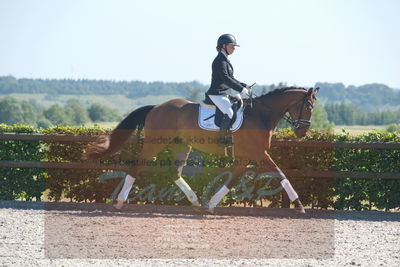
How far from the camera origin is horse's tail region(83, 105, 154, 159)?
11.3 meters

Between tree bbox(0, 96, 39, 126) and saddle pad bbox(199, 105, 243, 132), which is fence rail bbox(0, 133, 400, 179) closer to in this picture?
saddle pad bbox(199, 105, 243, 132)

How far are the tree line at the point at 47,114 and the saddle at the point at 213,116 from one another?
A: 80.0 metres

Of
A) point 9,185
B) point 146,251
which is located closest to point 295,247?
point 146,251

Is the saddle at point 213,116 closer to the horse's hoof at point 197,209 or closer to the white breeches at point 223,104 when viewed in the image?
the white breeches at point 223,104

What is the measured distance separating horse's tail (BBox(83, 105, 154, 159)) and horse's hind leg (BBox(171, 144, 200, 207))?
0.83m

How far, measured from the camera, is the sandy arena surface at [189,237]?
299 inches

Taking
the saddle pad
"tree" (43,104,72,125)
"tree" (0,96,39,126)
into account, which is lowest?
"tree" (43,104,72,125)

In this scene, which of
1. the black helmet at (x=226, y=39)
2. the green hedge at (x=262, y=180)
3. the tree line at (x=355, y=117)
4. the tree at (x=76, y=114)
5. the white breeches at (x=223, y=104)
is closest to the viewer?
the white breeches at (x=223, y=104)

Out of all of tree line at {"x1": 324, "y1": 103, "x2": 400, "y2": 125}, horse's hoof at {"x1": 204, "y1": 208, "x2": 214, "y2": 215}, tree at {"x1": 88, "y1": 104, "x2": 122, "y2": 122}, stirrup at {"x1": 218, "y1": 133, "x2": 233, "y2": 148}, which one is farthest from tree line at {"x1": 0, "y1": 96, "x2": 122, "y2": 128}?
stirrup at {"x1": 218, "y1": 133, "x2": 233, "y2": 148}

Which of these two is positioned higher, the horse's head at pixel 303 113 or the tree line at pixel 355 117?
the horse's head at pixel 303 113

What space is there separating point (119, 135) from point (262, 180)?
2.97 metres

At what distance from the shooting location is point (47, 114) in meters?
121

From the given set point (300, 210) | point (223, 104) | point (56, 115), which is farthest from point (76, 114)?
point (223, 104)

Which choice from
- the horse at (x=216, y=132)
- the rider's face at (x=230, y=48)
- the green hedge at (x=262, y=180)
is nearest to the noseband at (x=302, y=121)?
the horse at (x=216, y=132)
